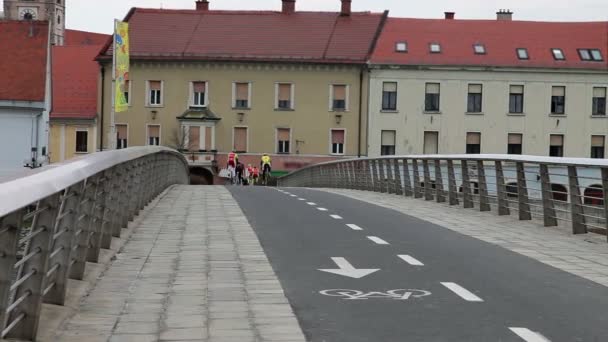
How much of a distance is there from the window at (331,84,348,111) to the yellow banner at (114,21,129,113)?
40881mm

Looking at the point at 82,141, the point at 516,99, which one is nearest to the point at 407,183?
the point at 516,99

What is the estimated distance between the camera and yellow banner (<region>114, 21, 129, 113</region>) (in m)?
32.5

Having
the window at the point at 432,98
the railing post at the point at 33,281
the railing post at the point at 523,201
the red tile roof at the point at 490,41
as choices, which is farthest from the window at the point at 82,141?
the railing post at the point at 33,281

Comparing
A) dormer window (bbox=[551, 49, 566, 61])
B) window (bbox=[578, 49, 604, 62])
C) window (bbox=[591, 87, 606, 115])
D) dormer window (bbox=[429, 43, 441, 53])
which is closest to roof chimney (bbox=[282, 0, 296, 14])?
dormer window (bbox=[429, 43, 441, 53])

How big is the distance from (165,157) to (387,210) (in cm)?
865

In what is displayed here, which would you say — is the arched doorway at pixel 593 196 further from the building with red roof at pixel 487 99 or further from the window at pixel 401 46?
the window at pixel 401 46

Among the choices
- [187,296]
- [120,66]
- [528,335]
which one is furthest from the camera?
[120,66]

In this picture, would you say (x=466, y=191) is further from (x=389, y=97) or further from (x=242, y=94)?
(x=242, y=94)

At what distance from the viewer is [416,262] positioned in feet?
35.6

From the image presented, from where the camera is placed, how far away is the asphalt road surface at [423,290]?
7.05 metres

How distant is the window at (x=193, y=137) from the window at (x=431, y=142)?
15.9m

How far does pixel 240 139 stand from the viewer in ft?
250

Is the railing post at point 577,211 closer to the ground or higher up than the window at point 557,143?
closer to the ground

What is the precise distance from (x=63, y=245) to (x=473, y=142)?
69460mm
